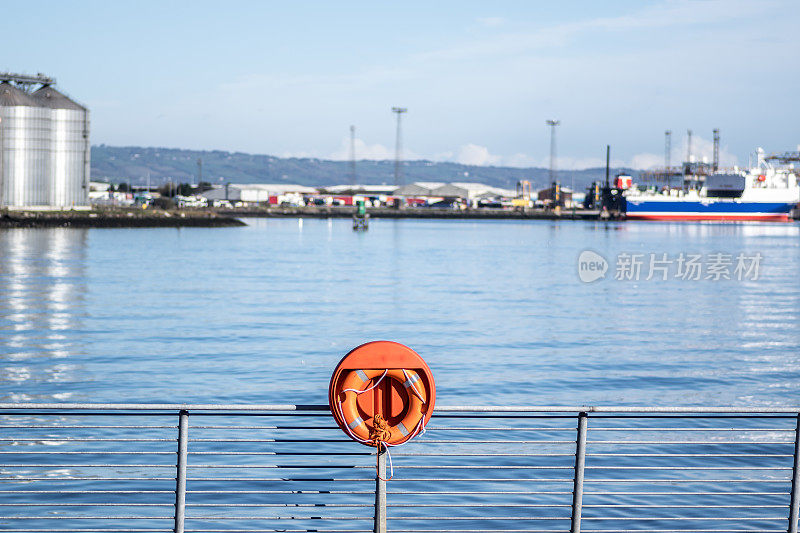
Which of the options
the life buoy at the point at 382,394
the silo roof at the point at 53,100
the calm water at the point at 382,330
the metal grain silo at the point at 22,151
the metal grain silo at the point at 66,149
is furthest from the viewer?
the silo roof at the point at 53,100

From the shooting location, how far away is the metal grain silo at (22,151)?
106312 mm

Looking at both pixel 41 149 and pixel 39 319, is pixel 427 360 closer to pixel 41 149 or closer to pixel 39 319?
pixel 39 319

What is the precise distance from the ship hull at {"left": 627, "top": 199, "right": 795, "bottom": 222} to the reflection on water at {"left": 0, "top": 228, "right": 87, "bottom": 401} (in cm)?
12751

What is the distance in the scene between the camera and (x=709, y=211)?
174 m

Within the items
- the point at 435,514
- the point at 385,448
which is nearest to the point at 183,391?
the point at 435,514

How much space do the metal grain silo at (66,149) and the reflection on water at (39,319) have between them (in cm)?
3874

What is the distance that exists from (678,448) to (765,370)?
11011 millimetres

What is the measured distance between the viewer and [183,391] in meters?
21.1

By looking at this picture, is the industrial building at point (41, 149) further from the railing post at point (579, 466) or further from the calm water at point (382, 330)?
the railing post at point (579, 466)

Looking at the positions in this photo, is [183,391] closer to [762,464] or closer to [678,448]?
[678,448]

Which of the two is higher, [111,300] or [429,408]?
[429,408]

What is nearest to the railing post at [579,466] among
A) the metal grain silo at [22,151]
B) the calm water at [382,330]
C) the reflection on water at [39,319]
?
the calm water at [382,330]

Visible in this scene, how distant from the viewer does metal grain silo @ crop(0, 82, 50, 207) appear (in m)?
106

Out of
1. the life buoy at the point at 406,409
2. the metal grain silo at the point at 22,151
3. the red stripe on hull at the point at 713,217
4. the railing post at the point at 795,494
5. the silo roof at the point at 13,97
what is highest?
the silo roof at the point at 13,97
